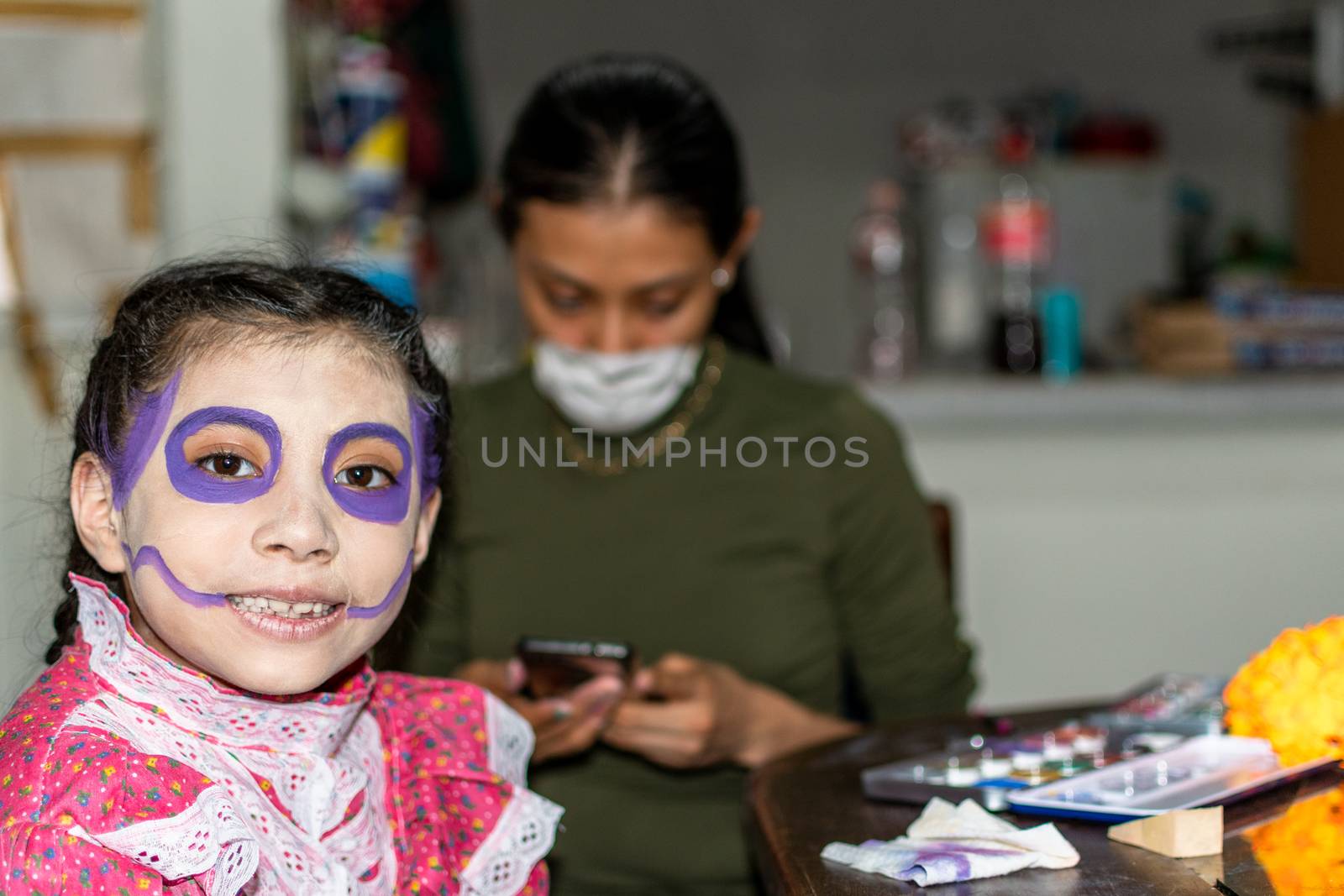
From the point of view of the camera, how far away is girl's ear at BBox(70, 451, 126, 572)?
0.89m

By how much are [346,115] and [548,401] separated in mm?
848

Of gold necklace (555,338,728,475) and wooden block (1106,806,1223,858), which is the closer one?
wooden block (1106,806,1223,858)

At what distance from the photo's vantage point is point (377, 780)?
95cm

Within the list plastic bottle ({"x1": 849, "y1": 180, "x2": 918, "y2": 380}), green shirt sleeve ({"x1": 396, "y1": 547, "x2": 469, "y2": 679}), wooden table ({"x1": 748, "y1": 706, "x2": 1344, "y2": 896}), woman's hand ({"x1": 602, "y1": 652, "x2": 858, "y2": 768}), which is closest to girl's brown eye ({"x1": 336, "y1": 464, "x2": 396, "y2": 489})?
wooden table ({"x1": 748, "y1": 706, "x2": 1344, "y2": 896})

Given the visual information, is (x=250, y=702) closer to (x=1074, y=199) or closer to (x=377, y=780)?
(x=377, y=780)

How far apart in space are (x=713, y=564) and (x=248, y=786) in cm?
71

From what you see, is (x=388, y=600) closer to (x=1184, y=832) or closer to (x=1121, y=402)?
(x=1184, y=832)

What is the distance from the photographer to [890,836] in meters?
0.94

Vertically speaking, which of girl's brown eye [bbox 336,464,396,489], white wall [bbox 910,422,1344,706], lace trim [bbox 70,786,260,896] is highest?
girl's brown eye [bbox 336,464,396,489]

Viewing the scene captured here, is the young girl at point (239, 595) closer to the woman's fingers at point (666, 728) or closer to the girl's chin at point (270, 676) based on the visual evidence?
the girl's chin at point (270, 676)

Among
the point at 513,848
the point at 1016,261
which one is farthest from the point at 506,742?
the point at 1016,261

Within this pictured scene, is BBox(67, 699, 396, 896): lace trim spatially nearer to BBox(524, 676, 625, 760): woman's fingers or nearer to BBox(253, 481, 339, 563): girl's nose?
BBox(253, 481, 339, 563): girl's nose

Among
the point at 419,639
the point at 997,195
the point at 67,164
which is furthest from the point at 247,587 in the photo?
the point at 997,195

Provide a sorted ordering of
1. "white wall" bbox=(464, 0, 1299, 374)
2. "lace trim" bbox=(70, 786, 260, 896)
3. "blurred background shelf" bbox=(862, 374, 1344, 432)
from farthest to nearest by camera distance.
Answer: "white wall" bbox=(464, 0, 1299, 374) → "blurred background shelf" bbox=(862, 374, 1344, 432) → "lace trim" bbox=(70, 786, 260, 896)
